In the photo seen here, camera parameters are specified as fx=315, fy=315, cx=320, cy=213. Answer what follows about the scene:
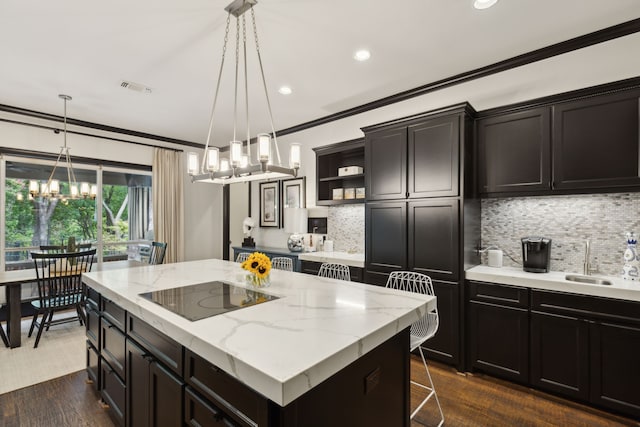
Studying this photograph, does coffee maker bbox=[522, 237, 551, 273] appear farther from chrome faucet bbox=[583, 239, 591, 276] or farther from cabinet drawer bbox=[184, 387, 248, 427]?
cabinet drawer bbox=[184, 387, 248, 427]

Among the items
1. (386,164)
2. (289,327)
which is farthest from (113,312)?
(386,164)

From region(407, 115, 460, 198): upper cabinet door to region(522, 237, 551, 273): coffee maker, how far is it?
771 millimetres

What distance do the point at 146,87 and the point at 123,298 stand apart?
2.67 m

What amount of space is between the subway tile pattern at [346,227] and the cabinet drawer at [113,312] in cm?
283

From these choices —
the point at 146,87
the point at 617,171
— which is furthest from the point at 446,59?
the point at 146,87

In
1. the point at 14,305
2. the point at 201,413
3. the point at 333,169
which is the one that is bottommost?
the point at 14,305

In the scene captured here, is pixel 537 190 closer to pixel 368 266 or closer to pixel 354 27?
pixel 368 266

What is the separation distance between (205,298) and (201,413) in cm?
68

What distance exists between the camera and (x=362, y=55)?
2906 mm

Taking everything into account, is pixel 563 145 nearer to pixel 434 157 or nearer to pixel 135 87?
pixel 434 157

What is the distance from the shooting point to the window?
4.41 m

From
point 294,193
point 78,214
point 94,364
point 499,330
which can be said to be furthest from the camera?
point 294,193

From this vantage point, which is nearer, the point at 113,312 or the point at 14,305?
the point at 113,312

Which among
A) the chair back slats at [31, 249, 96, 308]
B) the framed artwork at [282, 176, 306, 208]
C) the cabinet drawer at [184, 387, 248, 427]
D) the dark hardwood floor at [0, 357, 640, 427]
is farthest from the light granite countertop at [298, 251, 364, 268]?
the chair back slats at [31, 249, 96, 308]
